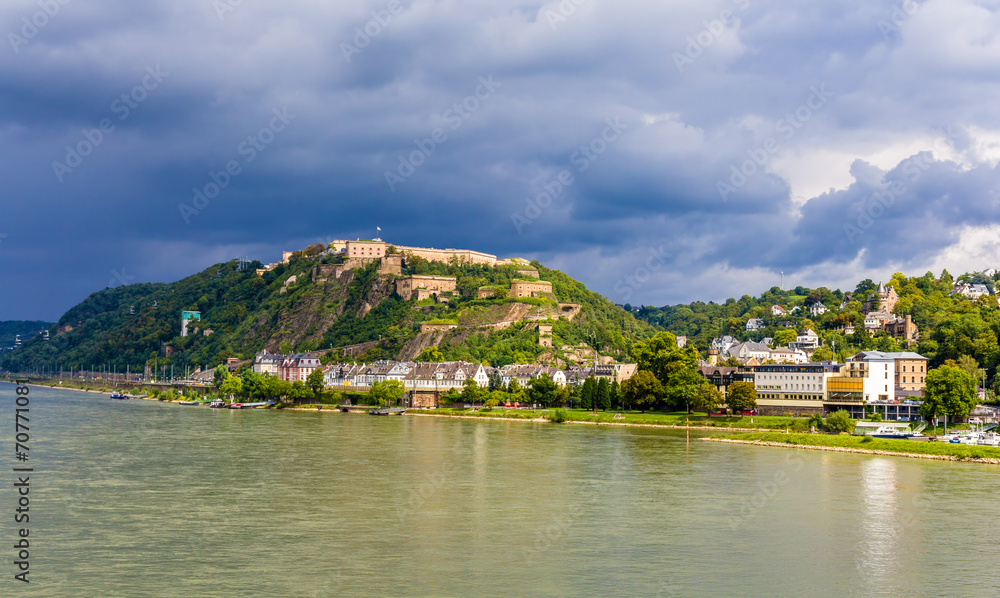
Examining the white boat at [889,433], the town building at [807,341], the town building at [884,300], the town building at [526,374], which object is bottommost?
the white boat at [889,433]

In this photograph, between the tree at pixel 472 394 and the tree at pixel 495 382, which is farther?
the tree at pixel 495 382

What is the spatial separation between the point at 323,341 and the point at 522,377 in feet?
150

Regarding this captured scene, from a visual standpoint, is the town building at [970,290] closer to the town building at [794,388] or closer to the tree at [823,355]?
the tree at [823,355]

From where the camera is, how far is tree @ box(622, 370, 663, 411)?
6712cm

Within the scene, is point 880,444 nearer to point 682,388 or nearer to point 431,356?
point 682,388

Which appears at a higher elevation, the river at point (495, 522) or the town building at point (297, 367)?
the town building at point (297, 367)

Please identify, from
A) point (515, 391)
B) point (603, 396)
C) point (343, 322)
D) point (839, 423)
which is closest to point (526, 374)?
point (515, 391)

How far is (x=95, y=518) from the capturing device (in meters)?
26.1

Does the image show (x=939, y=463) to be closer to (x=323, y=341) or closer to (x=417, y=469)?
(x=417, y=469)

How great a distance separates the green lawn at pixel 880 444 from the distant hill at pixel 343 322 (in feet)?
159

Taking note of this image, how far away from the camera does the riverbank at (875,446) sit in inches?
1697

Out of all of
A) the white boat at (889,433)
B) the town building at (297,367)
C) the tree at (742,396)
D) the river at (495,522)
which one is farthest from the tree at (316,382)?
the white boat at (889,433)

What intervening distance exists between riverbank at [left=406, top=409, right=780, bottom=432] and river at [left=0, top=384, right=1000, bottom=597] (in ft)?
39.9

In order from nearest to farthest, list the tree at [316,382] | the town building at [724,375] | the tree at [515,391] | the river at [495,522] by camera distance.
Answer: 1. the river at [495,522]
2. the town building at [724,375]
3. the tree at [515,391]
4. the tree at [316,382]
